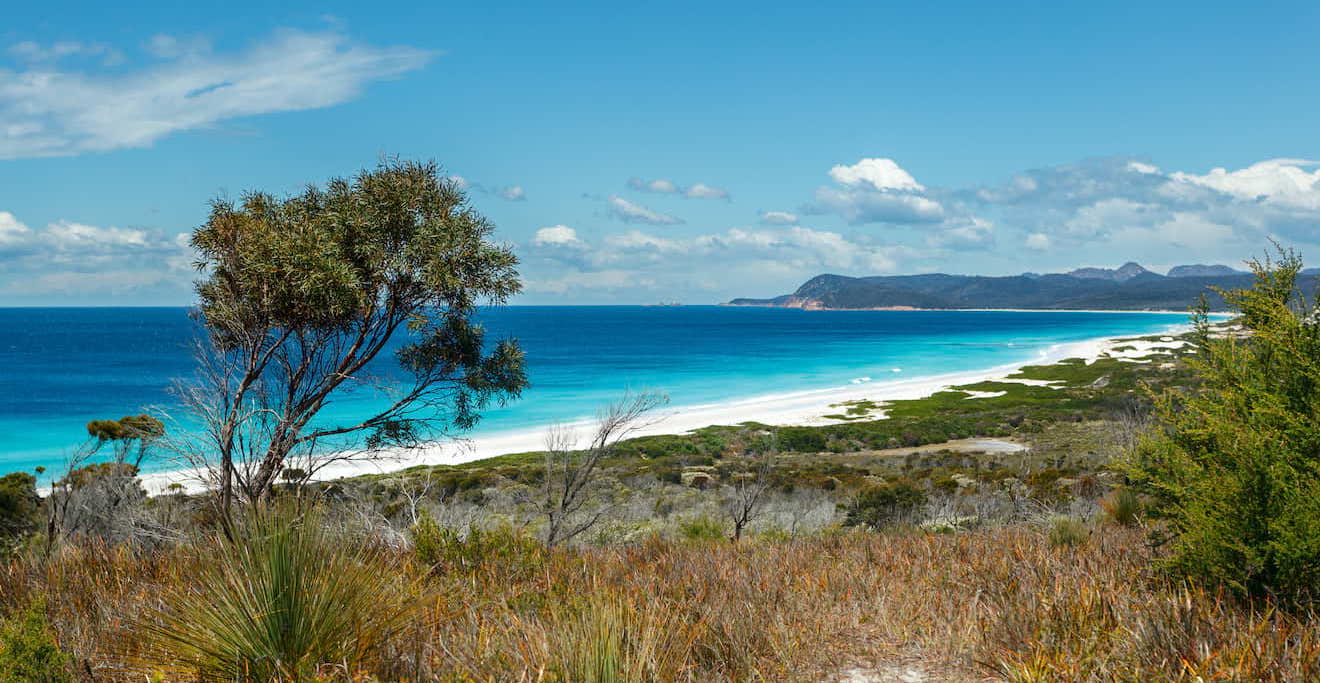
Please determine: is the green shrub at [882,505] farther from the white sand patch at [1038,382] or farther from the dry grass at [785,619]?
the white sand patch at [1038,382]

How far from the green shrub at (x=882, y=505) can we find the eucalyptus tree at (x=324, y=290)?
35.7 feet

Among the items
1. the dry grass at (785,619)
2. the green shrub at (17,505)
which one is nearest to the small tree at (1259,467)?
the dry grass at (785,619)

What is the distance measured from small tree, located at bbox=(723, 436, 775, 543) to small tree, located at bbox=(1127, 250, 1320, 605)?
6.83 meters

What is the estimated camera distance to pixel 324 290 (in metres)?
10.9

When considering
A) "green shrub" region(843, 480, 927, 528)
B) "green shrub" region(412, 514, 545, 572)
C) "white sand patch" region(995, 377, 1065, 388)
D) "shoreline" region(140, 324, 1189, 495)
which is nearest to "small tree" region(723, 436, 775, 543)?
"green shrub" region(843, 480, 927, 528)

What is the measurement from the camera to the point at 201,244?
1193 centimetres

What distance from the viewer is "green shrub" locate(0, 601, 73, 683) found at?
132 inches

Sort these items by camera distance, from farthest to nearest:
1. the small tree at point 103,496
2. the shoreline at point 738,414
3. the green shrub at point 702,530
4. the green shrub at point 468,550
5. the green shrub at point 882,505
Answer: the shoreline at point 738,414
the green shrub at point 882,505
the green shrub at point 702,530
the small tree at point 103,496
the green shrub at point 468,550

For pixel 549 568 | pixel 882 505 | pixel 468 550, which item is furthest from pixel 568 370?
pixel 549 568

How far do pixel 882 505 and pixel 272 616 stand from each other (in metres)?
16.9

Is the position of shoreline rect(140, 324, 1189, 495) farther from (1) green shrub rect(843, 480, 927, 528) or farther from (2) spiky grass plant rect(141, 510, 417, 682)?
(2) spiky grass plant rect(141, 510, 417, 682)

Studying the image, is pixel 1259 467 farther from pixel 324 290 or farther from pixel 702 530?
pixel 324 290

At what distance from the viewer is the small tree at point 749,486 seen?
15.1m

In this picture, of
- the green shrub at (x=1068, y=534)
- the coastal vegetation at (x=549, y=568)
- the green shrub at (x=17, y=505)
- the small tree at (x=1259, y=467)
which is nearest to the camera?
the coastal vegetation at (x=549, y=568)
